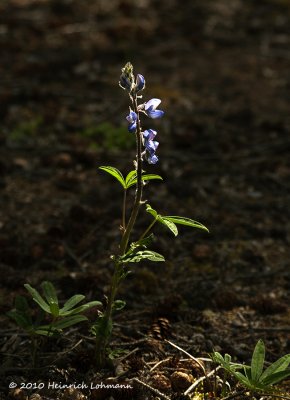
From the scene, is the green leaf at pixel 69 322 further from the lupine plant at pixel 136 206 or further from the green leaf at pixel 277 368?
the green leaf at pixel 277 368

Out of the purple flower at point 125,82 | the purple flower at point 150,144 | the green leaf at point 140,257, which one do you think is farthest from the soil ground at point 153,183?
the purple flower at point 125,82

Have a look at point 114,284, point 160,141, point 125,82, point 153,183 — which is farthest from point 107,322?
point 160,141

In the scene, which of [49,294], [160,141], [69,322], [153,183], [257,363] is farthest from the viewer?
[160,141]

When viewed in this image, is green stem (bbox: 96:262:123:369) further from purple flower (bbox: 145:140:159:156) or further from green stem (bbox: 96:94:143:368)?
purple flower (bbox: 145:140:159:156)

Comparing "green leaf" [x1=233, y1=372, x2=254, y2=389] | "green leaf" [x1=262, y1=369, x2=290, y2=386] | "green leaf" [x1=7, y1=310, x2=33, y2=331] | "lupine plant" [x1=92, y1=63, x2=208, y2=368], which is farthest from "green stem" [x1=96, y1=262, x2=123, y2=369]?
"green leaf" [x1=262, y1=369, x2=290, y2=386]

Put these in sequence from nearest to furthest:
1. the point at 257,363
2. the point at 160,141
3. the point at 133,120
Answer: the point at 133,120 → the point at 257,363 → the point at 160,141

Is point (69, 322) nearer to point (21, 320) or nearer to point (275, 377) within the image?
point (21, 320)
